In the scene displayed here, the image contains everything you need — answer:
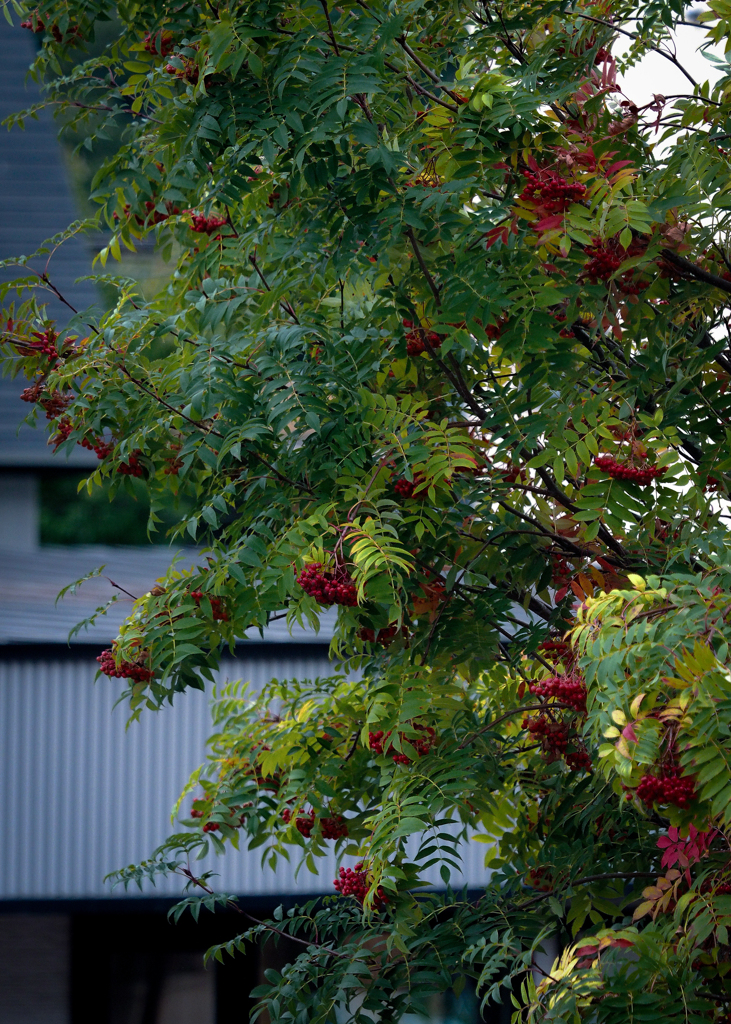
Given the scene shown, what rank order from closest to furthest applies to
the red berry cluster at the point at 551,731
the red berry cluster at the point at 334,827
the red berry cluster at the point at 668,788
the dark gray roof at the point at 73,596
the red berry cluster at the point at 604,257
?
the red berry cluster at the point at 668,788
the red berry cluster at the point at 604,257
the red berry cluster at the point at 551,731
the red berry cluster at the point at 334,827
the dark gray roof at the point at 73,596

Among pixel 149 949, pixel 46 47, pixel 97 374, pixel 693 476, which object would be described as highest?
pixel 46 47

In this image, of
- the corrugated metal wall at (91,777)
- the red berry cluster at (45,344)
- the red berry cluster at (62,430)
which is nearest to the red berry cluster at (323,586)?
the red berry cluster at (62,430)

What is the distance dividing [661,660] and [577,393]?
1.17 metres

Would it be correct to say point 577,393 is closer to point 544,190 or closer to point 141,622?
point 544,190

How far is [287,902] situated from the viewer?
614 cm

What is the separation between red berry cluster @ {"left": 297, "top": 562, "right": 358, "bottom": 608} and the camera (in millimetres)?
2664

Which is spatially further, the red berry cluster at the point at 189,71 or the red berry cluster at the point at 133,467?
the red berry cluster at the point at 133,467

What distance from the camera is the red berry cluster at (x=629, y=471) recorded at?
2.74 m

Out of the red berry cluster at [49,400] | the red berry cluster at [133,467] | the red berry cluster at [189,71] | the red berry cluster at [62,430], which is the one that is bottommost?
the red berry cluster at [133,467]

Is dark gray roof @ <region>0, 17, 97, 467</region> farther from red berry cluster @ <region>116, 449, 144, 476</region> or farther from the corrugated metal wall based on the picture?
red berry cluster @ <region>116, 449, 144, 476</region>

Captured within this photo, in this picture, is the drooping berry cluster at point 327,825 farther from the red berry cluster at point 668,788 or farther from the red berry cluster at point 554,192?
the red berry cluster at point 554,192

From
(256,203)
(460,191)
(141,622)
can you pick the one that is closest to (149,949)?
(141,622)

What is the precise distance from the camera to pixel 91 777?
244 inches

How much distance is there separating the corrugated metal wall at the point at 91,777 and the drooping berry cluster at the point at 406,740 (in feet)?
10.5
